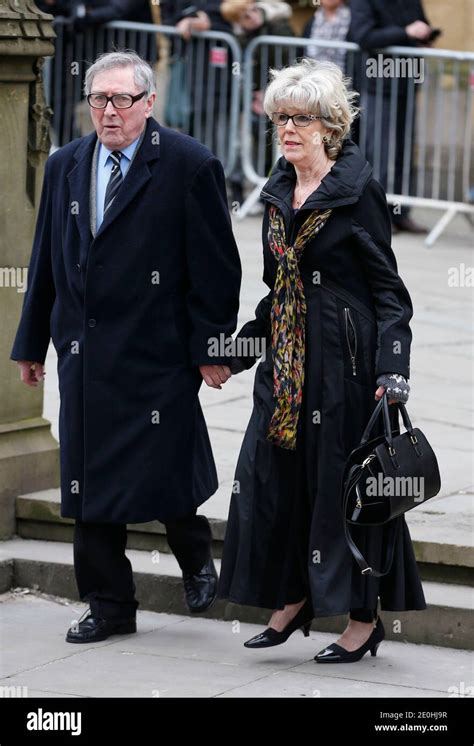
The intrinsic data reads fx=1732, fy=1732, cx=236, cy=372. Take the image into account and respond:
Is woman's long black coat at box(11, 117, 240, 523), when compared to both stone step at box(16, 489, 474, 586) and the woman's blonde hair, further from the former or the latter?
stone step at box(16, 489, 474, 586)

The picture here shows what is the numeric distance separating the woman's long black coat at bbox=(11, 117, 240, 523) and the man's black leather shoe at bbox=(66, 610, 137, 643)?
1.25ft

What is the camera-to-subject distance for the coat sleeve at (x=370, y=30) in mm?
12344

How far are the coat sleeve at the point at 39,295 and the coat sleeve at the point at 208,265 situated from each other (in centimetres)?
51

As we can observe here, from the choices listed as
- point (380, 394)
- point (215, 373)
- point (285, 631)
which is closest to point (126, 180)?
point (215, 373)

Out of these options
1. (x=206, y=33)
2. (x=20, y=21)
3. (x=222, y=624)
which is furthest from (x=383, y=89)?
(x=222, y=624)

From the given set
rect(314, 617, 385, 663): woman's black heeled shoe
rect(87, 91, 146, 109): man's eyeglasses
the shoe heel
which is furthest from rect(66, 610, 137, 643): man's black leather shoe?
rect(87, 91, 146, 109): man's eyeglasses

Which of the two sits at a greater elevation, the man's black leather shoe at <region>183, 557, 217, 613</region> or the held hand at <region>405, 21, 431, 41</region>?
the held hand at <region>405, 21, 431, 41</region>

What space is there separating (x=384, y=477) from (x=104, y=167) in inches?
56.8

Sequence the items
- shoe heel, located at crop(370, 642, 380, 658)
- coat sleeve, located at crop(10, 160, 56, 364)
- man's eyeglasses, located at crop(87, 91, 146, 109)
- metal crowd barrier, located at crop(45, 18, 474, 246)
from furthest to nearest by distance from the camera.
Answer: metal crowd barrier, located at crop(45, 18, 474, 246), coat sleeve, located at crop(10, 160, 56, 364), shoe heel, located at crop(370, 642, 380, 658), man's eyeglasses, located at crop(87, 91, 146, 109)

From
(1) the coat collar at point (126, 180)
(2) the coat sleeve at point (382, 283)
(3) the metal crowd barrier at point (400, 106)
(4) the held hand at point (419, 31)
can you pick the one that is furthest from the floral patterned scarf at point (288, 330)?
(4) the held hand at point (419, 31)

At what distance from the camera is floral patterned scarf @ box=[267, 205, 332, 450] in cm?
539

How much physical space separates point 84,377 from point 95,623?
0.86 m

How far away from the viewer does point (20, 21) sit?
21.7ft
